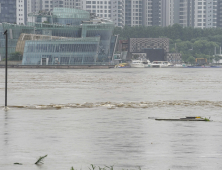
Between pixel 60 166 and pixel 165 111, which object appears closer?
pixel 60 166

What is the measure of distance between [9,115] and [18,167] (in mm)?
16320

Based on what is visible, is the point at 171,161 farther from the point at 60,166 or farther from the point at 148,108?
the point at 148,108

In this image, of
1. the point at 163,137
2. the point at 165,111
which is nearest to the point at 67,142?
the point at 163,137

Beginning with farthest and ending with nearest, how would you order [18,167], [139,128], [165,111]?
[165,111] → [139,128] → [18,167]

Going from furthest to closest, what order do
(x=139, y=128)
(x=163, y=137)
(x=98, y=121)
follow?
(x=98, y=121) < (x=139, y=128) < (x=163, y=137)

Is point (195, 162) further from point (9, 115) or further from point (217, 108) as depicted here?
point (217, 108)

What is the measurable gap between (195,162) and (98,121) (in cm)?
1232

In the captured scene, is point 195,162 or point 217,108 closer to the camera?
point 195,162

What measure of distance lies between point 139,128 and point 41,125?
4.51 m

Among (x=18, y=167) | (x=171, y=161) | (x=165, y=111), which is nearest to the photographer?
(x=18, y=167)

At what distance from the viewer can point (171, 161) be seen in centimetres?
1609

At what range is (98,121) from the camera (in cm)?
2788

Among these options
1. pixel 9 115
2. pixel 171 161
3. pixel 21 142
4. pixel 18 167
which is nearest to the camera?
pixel 18 167

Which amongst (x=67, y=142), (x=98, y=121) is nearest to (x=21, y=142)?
(x=67, y=142)
